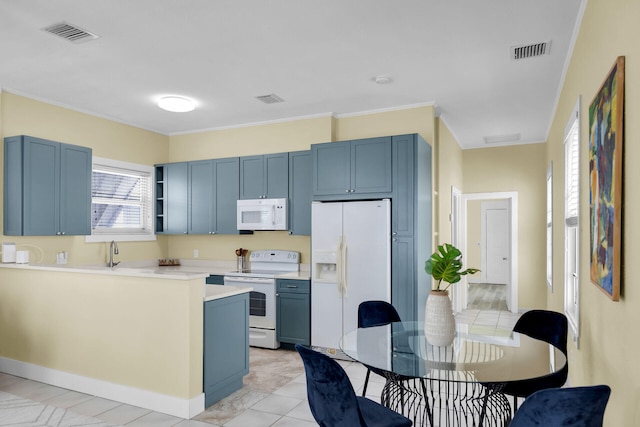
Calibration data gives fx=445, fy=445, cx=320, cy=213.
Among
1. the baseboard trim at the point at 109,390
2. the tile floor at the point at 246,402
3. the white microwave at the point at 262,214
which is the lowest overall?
the tile floor at the point at 246,402

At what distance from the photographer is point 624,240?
1.81m

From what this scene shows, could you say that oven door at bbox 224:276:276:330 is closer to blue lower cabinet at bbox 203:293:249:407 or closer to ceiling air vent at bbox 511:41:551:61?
blue lower cabinet at bbox 203:293:249:407

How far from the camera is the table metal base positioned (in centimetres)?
242

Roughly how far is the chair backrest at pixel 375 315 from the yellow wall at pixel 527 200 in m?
4.91

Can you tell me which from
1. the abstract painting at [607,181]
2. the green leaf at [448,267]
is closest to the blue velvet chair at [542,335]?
the abstract painting at [607,181]

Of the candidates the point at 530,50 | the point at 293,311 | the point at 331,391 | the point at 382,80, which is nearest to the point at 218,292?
the point at 293,311

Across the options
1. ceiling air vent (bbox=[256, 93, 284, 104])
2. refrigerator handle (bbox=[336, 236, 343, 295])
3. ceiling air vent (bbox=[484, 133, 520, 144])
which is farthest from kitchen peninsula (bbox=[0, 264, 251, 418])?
ceiling air vent (bbox=[484, 133, 520, 144])

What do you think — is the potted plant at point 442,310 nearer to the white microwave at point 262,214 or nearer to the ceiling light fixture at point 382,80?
the ceiling light fixture at point 382,80

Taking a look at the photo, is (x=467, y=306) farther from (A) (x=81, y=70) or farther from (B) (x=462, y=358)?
(A) (x=81, y=70)

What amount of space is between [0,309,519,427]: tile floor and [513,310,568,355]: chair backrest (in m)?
0.23

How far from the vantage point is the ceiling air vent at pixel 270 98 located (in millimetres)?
4699

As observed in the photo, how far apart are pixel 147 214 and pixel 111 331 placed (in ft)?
9.56

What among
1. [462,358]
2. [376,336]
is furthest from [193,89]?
[462,358]

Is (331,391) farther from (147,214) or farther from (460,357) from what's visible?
(147,214)
